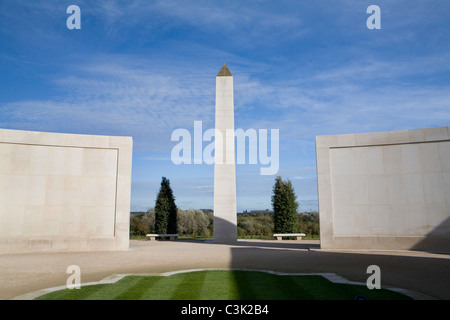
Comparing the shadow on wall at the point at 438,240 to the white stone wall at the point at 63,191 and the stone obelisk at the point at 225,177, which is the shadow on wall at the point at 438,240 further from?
the white stone wall at the point at 63,191

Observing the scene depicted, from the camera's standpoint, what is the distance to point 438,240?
18.4 m

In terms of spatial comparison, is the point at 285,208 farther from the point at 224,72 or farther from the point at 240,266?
the point at 240,266

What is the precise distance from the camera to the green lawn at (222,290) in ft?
25.8

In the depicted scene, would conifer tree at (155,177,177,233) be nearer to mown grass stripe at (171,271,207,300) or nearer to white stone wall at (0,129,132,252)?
white stone wall at (0,129,132,252)

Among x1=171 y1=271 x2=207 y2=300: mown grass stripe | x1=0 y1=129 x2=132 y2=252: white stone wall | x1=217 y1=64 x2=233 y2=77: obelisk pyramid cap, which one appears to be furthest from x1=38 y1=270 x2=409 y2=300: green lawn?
x1=217 y1=64 x2=233 y2=77: obelisk pyramid cap

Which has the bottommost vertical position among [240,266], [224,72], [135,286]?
[240,266]

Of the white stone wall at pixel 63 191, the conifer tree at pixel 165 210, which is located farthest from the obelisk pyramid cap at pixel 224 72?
the conifer tree at pixel 165 210

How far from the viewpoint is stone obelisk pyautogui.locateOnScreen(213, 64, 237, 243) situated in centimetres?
2727

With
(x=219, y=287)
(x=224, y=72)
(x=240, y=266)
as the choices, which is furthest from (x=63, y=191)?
(x=224, y=72)

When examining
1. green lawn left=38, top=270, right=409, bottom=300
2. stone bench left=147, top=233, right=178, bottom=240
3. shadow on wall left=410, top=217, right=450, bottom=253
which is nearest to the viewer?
green lawn left=38, top=270, right=409, bottom=300

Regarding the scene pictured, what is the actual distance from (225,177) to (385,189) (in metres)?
12.1

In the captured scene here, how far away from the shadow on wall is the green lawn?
11.5m
